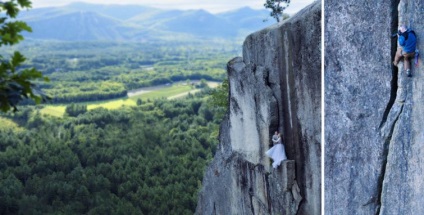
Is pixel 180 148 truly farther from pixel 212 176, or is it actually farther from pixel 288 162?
pixel 288 162

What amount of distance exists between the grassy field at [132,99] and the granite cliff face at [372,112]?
213ft

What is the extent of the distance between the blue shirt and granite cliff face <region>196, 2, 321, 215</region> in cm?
274

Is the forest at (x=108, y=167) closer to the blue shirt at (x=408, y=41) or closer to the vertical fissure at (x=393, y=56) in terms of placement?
the vertical fissure at (x=393, y=56)

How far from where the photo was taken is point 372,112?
848 centimetres

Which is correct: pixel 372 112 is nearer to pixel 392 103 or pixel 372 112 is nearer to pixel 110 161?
pixel 392 103

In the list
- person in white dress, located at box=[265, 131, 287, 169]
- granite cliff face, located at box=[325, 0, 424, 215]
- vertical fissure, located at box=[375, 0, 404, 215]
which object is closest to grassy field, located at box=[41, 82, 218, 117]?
person in white dress, located at box=[265, 131, 287, 169]

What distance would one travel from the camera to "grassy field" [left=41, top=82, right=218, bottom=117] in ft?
248

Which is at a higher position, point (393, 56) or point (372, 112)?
point (393, 56)

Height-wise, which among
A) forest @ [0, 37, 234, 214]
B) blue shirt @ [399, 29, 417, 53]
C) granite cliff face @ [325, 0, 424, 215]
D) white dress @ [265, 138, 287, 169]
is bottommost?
forest @ [0, 37, 234, 214]

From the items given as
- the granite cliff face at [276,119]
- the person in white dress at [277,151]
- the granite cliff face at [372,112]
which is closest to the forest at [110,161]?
the granite cliff face at [276,119]

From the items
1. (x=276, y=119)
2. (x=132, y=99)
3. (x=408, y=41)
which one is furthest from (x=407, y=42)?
(x=132, y=99)

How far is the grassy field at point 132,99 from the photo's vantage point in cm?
7569

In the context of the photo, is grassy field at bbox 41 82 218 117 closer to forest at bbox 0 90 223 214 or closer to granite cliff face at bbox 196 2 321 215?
forest at bbox 0 90 223 214

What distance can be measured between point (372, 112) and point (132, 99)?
80.8 meters
